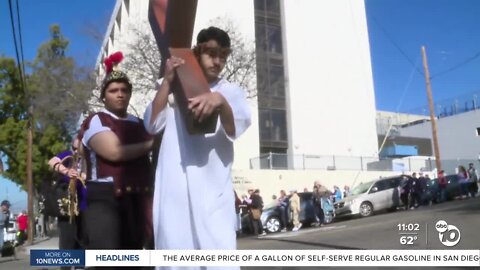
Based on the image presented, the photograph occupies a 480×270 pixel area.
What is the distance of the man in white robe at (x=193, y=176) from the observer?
1755 millimetres

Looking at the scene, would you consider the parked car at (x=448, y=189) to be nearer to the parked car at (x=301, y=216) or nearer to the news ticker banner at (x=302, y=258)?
the parked car at (x=301, y=216)

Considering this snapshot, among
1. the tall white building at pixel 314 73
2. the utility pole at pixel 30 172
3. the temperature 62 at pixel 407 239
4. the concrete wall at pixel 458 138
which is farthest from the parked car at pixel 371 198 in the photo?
the concrete wall at pixel 458 138

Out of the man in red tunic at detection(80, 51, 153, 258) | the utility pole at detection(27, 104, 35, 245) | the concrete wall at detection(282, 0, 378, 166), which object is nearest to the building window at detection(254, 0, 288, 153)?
the concrete wall at detection(282, 0, 378, 166)

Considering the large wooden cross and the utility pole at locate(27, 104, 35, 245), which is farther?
the utility pole at locate(27, 104, 35, 245)

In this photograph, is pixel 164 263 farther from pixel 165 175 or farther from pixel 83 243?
pixel 83 243

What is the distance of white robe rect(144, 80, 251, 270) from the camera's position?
176cm

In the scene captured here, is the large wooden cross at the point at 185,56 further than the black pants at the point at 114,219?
No

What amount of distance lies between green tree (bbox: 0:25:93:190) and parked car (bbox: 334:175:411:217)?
899 cm

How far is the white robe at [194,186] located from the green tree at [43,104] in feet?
49.6

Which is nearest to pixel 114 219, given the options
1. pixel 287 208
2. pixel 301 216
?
pixel 301 216

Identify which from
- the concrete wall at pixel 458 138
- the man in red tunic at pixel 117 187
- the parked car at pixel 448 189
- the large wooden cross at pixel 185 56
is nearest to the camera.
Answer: the large wooden cross at pixel 185 56

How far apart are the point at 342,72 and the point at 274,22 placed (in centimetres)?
450

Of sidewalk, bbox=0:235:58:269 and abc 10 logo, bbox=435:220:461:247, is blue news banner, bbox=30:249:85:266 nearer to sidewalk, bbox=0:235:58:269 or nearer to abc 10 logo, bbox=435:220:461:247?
sidewalk, bbox=0:235:58:269

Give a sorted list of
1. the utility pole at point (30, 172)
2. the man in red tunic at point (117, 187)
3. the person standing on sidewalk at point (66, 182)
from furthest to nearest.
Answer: the utility pole at point (30, 172), the person standing on sidewalk at point (66, 182), the man in red tunic at point (117, 187)
